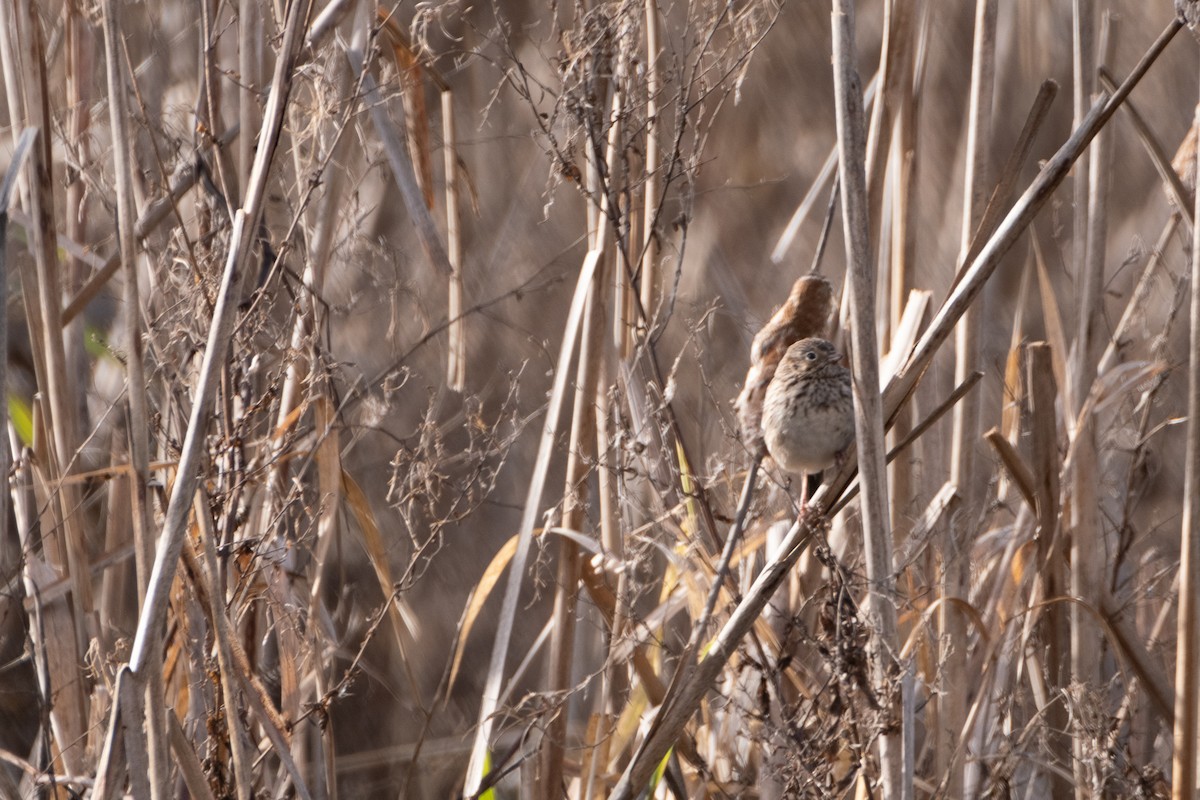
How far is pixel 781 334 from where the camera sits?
170 centimetres

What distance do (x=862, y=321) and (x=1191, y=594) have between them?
554mm

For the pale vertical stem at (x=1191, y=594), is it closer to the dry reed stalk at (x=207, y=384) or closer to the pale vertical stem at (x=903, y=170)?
the pale vertical stem at (x=903, y=170)

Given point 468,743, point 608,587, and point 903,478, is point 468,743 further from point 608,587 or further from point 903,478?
point 903,478

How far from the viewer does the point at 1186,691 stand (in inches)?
54.3

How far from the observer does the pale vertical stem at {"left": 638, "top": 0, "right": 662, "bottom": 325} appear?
159cm

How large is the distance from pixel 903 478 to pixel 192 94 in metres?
1.83

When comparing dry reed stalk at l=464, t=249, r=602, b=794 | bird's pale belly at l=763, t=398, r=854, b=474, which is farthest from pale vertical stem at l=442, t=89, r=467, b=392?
bird's pale belly at l=763, t=398, r=854, b=474

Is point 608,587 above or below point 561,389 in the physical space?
below

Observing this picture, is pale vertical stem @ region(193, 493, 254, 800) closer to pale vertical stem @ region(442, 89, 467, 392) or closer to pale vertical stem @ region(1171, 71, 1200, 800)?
pale vertical stem @ region(442, 89, 467, 392)

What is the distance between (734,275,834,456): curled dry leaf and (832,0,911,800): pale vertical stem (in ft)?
1.48

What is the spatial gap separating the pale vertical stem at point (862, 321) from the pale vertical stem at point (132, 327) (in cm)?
71

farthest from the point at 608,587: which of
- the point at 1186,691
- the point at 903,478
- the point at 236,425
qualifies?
the point at 1186,691

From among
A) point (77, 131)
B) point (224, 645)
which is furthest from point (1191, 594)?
point (77, 131)

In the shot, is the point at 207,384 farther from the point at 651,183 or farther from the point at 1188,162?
the point at 1188,162
